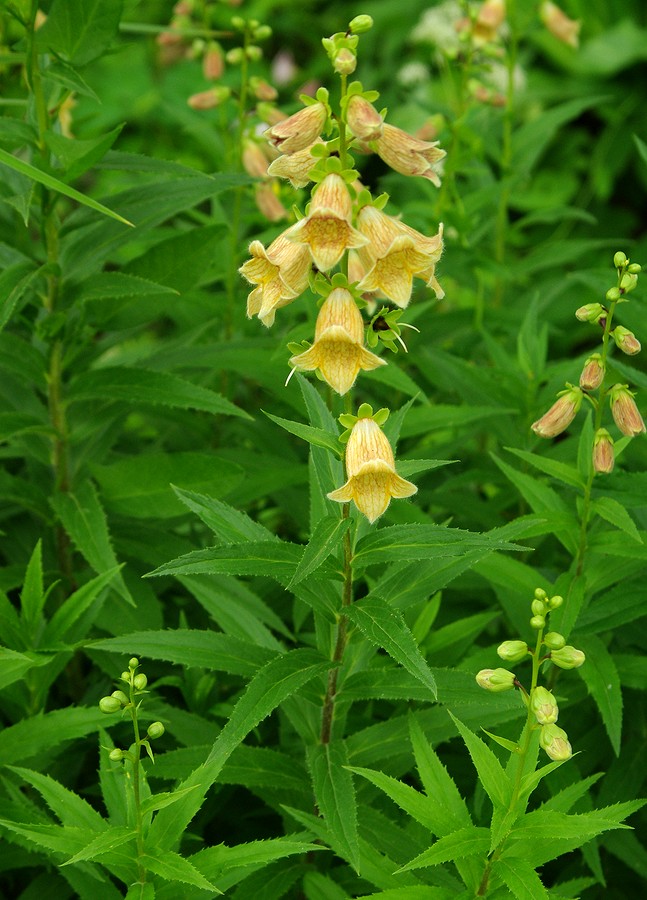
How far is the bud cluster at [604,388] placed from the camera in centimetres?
190

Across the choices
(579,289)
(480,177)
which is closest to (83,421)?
(480,177)

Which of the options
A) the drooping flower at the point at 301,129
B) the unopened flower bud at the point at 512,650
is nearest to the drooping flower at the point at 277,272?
the drooping flower at the point at 301,129

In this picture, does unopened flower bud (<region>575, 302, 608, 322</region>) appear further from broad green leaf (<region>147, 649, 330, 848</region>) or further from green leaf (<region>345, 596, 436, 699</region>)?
broad green leaf (<region>147, 649, 330, 848</region>)

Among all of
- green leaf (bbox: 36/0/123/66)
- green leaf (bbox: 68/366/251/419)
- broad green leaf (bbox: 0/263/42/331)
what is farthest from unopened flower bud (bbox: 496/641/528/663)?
green leaf (bbox: 36/0/123/66)

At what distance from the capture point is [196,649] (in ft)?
6.27

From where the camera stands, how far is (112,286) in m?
2.23

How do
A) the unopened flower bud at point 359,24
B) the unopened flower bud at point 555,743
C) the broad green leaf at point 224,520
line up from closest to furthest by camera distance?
the unopened flower bud at point 555,743 < the unopened flower bud at point 359,24 < the broad green leaf at point 224,520

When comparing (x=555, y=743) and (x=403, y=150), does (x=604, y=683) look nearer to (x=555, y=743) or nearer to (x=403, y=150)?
(x=555, y=743)

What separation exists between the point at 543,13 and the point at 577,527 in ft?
7.33

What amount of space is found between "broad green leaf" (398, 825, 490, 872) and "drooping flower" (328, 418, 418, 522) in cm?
52

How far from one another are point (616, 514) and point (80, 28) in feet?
4.72

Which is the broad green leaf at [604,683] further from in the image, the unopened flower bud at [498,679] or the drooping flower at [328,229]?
the drooping flower at [328,229]

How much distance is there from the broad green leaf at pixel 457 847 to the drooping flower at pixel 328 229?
895mm

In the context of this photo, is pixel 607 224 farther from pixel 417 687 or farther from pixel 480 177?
pixel 417 687
